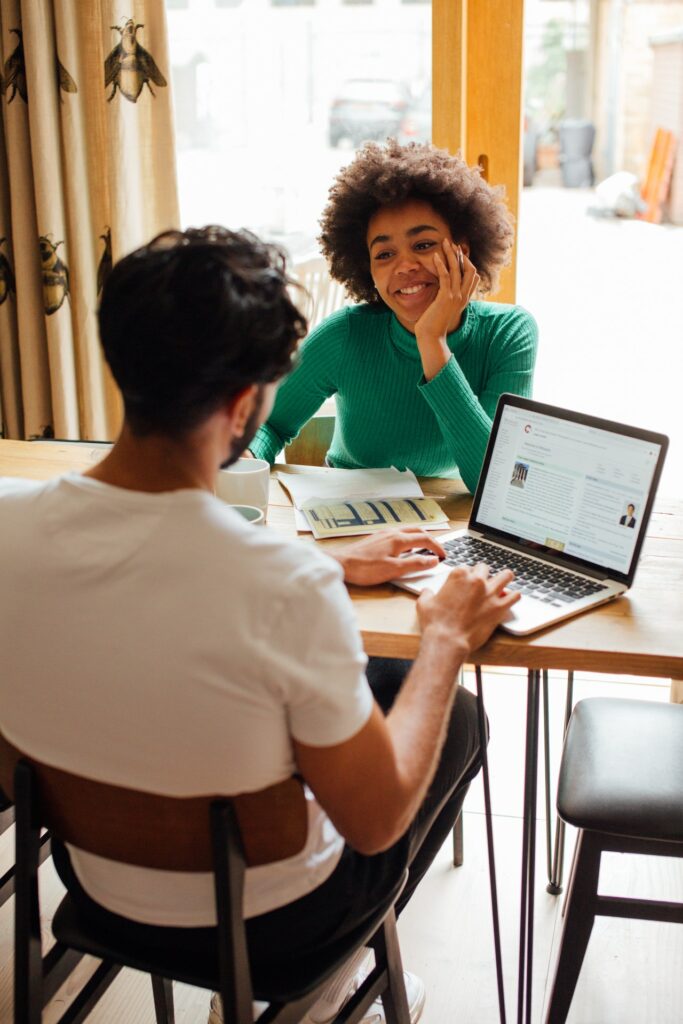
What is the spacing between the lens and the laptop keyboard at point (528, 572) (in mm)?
1342

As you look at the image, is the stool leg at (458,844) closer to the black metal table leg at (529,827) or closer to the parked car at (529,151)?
the black metal table leg at (529,827)

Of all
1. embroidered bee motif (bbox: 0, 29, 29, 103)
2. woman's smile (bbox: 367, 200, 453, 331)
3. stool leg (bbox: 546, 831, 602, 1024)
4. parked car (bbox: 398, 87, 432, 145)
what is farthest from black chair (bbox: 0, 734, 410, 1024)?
embroidered bee motif (bbox: 0, 29, 29, 103)

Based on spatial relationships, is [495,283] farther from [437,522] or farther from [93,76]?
[93,76]

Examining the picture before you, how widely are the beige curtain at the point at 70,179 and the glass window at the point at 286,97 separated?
0.15 metres

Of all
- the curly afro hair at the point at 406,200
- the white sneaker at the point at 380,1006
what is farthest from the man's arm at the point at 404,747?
the curly afro hair at the point at 406,200

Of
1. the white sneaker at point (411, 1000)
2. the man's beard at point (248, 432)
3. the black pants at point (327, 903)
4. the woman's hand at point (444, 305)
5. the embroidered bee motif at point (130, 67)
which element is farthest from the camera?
the embroidered bee motif at point (130, 67)

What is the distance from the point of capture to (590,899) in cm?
135

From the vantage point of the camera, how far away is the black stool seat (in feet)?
4.25

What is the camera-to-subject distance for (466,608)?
124 centimetres

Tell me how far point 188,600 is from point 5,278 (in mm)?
2167

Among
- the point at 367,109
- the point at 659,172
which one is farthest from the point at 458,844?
the point at 367,109

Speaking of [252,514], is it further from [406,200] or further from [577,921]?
[406,200]

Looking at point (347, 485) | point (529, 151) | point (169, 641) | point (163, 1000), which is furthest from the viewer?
point (529, 151)

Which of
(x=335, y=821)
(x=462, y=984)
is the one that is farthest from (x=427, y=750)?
(x=462, y=984)
